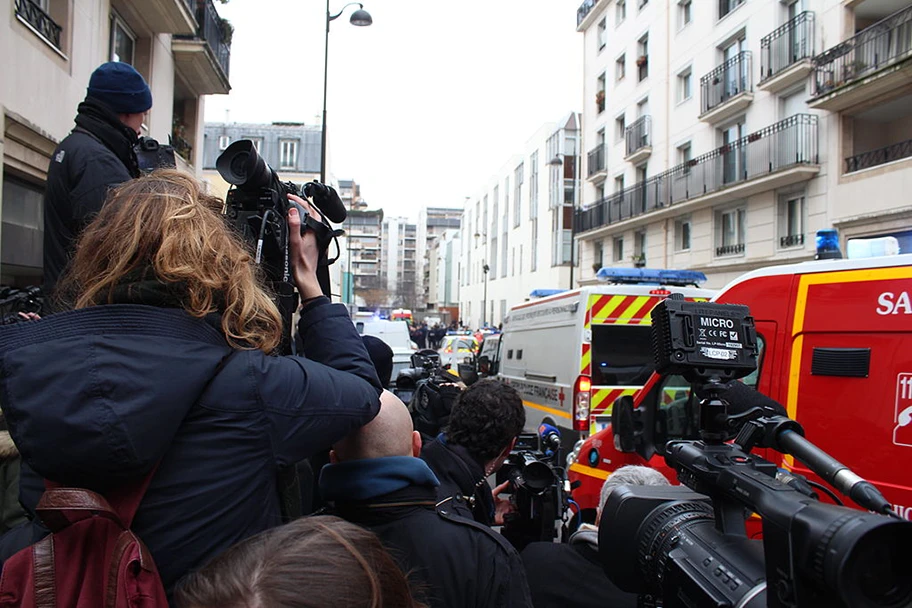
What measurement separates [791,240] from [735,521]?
20566mm

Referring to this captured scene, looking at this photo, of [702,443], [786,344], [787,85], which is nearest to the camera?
[702,443]

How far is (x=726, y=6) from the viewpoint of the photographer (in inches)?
904

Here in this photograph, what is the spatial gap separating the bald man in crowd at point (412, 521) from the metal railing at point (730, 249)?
73.1 feet

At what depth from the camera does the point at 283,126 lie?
4509 cm

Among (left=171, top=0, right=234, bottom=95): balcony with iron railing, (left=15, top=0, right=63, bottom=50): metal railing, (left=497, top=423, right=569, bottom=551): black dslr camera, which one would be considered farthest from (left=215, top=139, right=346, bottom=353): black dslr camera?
(left=171, top=0, right=234, bottom=95): balcony with iron railing

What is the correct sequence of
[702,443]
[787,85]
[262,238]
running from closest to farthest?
1. [702,443]
2. [262,238]
3. [787,85]

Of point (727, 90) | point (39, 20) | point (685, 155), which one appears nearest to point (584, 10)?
point (685, 155)

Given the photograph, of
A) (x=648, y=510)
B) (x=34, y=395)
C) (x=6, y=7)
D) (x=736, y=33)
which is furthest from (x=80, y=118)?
(x=736, y=33)

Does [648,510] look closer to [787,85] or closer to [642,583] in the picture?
[642,583]

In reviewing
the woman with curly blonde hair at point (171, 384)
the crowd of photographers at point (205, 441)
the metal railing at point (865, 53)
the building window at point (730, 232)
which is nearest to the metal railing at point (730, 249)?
the building window at point (730, 232)

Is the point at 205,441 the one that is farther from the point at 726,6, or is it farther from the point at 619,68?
the point at 619,68

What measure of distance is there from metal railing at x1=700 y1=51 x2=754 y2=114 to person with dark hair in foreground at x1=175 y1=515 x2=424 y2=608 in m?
23.1

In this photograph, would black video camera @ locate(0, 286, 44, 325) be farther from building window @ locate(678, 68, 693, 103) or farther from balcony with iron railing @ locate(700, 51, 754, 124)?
building window @ locate(678, 68, 693, 103)

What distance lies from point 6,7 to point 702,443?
27.5ft
